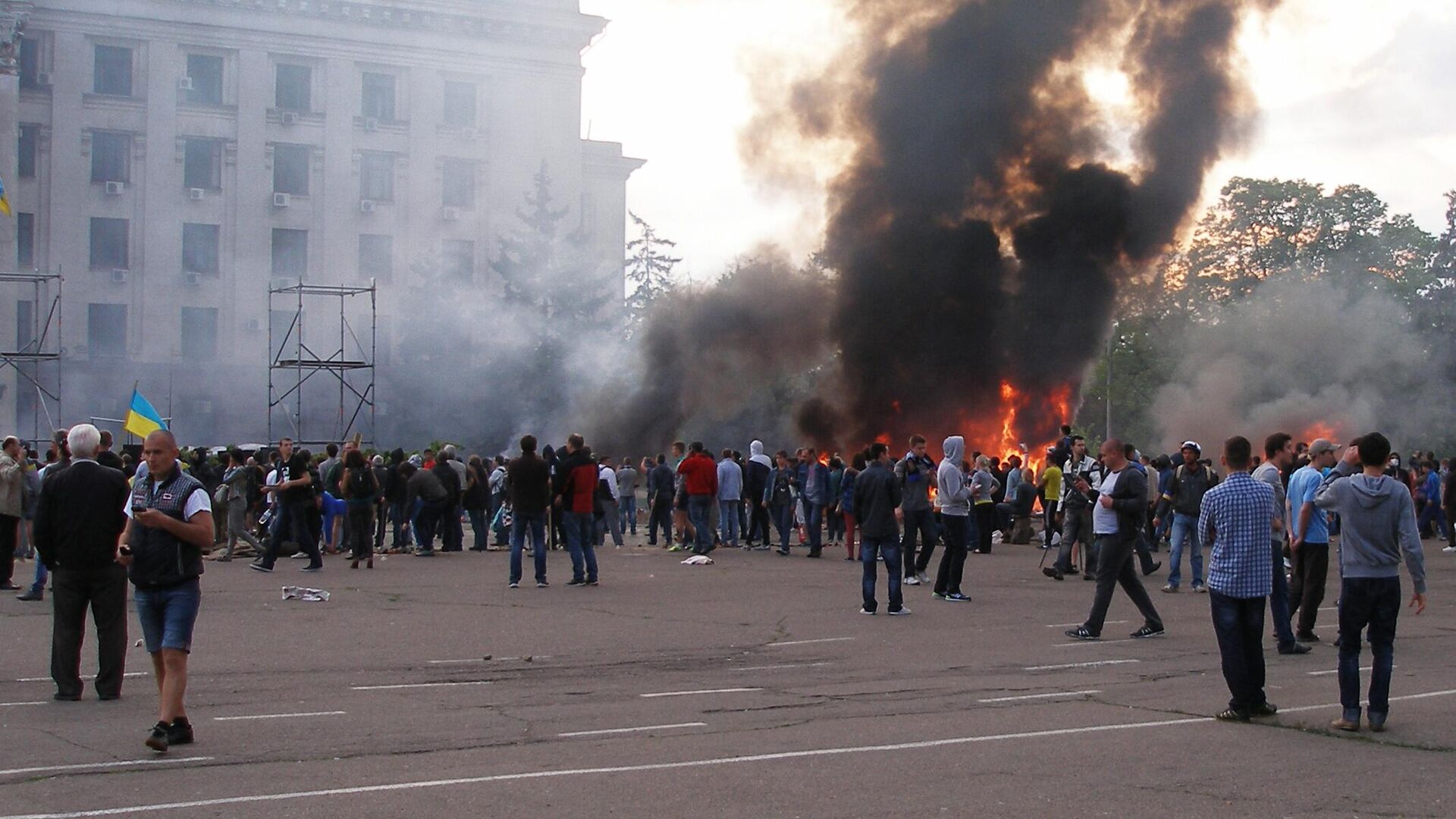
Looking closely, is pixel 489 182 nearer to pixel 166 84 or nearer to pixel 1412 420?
pixel 166 84

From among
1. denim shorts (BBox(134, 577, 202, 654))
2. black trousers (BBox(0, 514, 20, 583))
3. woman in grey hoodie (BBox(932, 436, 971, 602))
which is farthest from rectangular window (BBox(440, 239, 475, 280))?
denim shorts (BBox(134, 577, 202, 654))

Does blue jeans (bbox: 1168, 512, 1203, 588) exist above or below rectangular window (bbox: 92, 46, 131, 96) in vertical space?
below

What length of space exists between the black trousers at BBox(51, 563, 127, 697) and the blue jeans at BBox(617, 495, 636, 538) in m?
18.9

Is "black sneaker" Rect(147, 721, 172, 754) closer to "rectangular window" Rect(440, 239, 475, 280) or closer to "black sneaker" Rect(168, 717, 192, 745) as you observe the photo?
"black sneaker" Rect(168, 717, 192, 745)

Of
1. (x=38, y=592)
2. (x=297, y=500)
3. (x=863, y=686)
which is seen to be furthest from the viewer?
(x=297, y=500)

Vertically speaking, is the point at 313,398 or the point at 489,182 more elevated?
the point at 489,182

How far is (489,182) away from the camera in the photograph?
59.8 meters

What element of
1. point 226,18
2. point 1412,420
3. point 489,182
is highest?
point 226,18

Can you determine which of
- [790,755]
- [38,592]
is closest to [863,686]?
[790,755]

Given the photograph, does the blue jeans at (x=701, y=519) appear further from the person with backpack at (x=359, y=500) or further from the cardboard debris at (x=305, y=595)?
the cardboard debris at (x=305, y=595)

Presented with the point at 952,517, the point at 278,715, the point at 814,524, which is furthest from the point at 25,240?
the point at 278,715

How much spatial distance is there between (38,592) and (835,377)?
23.1 meters

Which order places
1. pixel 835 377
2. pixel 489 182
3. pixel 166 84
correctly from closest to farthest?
pixel 835 377, pixel 166 84, pixel 489 182

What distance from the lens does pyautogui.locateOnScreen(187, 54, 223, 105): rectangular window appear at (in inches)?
2210
